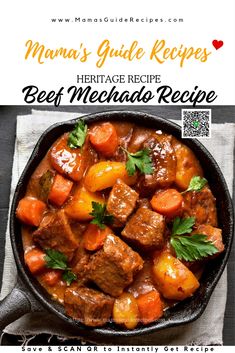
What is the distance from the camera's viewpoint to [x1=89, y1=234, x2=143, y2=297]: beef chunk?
2523 millimetres

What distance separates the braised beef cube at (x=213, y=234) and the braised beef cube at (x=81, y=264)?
0.58 meters

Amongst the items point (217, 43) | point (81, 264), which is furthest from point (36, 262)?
point (217, 43)

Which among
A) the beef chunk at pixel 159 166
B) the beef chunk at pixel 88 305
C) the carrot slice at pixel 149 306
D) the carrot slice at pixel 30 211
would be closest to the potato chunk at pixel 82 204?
the carrot slice at pixel 30 211

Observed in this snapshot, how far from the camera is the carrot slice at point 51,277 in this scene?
2674 mm

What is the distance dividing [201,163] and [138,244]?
Result: 0.54 m

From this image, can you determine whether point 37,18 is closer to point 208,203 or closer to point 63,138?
point 63,138

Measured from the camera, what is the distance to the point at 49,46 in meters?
2.74

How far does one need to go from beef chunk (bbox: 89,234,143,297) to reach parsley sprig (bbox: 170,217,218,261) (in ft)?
0.67

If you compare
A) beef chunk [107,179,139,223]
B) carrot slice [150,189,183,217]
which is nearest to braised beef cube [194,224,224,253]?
carrot slice [150,189,183,217]

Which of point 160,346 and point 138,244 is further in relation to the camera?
point 160,346

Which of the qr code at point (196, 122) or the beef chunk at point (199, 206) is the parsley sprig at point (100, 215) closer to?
the beef chunk at point (199, 206)

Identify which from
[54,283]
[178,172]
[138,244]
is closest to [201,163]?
[178,172]

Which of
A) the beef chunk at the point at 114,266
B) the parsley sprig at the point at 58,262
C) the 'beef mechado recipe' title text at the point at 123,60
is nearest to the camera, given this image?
the beef chunk at the point at 114,266

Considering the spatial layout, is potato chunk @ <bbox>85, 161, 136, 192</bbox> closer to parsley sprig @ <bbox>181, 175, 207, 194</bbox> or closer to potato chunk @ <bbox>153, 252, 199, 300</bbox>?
parsley sprig @ <bbox>181, 175, 207, 194</bbox>
